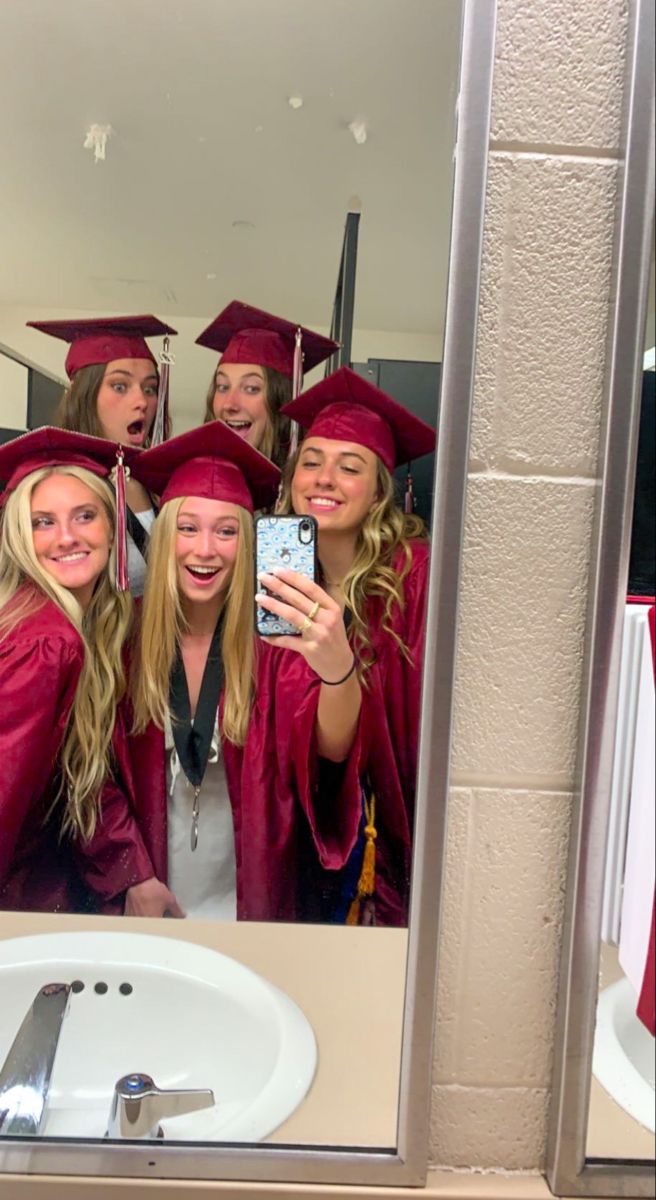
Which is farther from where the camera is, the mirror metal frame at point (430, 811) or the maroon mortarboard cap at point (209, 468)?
the maroon mortarboard cap at point (209, 468)

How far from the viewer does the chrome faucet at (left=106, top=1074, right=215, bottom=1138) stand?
65 centimetres

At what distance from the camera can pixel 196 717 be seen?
0.72 meters

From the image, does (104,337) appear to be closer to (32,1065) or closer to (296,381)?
(296,381)

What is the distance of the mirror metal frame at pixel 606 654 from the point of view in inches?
23.0

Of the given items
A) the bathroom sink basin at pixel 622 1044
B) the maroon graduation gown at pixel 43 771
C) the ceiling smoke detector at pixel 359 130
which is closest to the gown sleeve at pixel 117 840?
the maroon graduation gown at pixel 43 771

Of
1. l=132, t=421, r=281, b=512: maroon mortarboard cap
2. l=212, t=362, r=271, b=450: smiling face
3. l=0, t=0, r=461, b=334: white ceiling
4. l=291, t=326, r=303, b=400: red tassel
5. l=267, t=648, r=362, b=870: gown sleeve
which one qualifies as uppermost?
l=0, t=0, r=461, b=334: white ceiling

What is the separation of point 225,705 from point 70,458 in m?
0.29

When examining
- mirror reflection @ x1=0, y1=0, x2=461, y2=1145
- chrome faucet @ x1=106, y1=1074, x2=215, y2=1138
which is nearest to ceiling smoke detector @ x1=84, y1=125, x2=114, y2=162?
mirror reflection @ x1=0, y1=0, x2=461, y2=1145

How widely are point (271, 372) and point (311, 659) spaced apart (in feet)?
0.92

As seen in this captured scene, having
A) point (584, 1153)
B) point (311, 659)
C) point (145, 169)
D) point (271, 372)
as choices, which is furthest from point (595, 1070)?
point (145, 169)

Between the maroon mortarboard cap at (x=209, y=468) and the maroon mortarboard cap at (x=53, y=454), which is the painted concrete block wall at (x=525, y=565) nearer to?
the maroon mortarboard cap at (x=209, y=468)

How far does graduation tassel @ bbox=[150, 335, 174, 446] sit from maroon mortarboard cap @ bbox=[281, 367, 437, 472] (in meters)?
0.11

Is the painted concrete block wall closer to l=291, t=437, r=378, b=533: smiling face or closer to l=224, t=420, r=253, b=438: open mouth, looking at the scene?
l=291, t=437, r=378, b=533: smiling face

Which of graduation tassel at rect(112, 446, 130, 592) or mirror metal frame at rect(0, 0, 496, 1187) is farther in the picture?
graduation tassel at rect(112, 446, 130, 592)
